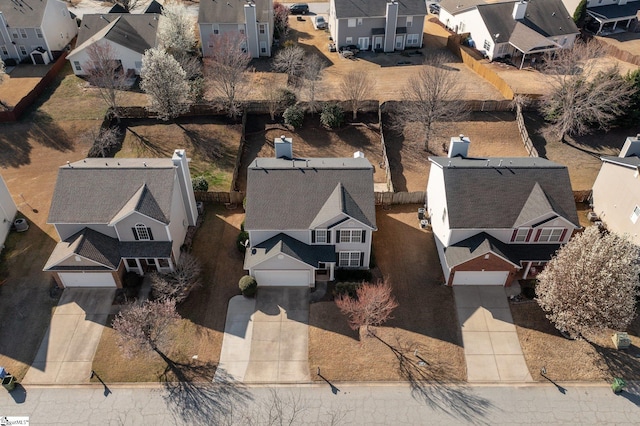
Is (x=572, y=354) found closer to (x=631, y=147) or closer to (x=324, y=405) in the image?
(x=324, y=405)

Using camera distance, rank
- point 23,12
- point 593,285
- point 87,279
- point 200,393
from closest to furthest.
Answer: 1. point 593,285
2. point 200,393
3. point 87,279
4. point 23,12

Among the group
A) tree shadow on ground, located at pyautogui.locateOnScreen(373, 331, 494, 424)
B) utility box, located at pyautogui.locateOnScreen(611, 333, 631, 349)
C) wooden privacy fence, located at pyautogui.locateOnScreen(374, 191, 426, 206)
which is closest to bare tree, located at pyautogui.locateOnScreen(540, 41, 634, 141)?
wooden privacy fence, located at pyautogui.locateOnScreen(374, 191, 426, 206)

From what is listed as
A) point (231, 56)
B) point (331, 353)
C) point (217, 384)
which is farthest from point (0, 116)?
point (331, 353)

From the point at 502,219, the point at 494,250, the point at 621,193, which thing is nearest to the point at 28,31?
the point at 502,219

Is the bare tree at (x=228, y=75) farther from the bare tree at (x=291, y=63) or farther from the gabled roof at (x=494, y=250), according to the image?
the gabled roof at (x=494, y=250)

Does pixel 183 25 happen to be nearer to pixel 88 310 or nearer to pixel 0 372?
pixel 88 310

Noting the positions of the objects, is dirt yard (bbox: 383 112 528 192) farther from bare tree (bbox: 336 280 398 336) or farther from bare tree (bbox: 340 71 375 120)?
bare tree (bbox: 336 280 398 336)

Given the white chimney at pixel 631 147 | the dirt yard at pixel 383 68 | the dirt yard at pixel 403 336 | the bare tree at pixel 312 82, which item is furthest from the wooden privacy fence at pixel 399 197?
the dirt yard at pixel 383 68
